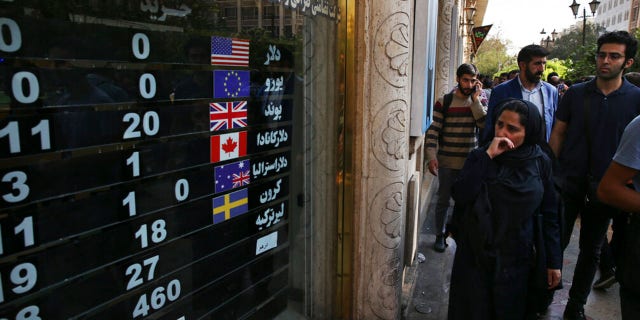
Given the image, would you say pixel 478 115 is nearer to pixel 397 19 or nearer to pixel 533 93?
pixel 533 93

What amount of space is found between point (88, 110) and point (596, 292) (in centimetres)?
418

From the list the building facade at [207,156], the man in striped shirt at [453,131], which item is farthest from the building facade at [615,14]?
the building facade at [207,156]

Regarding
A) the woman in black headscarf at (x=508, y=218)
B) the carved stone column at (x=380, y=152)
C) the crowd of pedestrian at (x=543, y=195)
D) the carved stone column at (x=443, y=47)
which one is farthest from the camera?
the carved stone column at (x=443, y=47)

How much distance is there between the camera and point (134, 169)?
1.70m

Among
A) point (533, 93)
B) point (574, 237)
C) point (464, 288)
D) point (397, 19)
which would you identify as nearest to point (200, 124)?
point (397, 19)

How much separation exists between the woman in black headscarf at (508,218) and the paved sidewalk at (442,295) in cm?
91

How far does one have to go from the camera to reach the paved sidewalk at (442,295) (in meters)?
3.66

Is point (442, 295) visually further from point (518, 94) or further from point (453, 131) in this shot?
point (518, 94)

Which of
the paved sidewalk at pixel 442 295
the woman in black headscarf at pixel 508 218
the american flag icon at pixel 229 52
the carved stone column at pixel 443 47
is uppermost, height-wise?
the carved stone column at pixel 443 47

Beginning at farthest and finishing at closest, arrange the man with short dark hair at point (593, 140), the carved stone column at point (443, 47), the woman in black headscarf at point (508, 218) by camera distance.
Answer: the carved stone column at point (443, 47) < the man with short dark hair at point (593, 140) < the woman in black headscarf at point (508, 218)

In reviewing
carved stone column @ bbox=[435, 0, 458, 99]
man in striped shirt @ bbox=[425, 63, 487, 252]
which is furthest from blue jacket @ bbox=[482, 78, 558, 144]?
carved stone column @ bbox=[435, 0, 458, 99]

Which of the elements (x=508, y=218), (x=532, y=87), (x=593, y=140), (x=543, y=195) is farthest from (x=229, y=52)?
(x=532, y=87)

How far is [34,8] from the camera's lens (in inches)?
52.6

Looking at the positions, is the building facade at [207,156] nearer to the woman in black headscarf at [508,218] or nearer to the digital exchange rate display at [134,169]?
the digital exchange rate display at [134,169]
